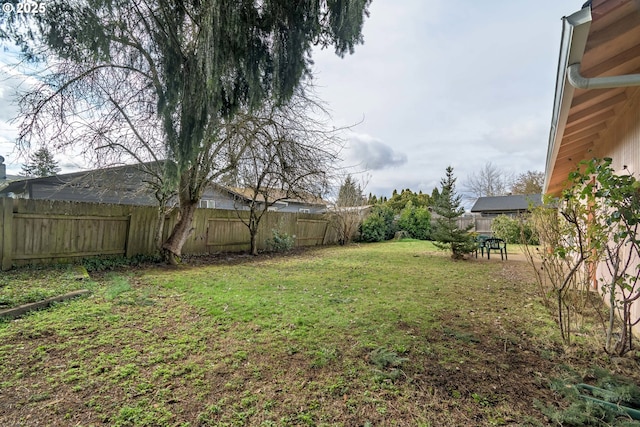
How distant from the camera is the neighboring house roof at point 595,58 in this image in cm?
174

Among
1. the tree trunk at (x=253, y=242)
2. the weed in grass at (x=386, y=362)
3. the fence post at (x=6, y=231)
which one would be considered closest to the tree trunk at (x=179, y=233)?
the tree trunk at (x=253, y=242)

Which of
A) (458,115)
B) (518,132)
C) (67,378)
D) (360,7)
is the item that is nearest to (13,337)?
(67,378)

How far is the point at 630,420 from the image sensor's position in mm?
1739

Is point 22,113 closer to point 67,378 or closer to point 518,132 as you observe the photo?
point 67,378

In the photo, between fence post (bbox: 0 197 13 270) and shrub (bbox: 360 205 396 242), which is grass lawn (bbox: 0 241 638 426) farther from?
shrub (bbox: 360 205 396 242)

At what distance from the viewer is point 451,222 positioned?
988 cm

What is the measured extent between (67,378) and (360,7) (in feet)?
14.0

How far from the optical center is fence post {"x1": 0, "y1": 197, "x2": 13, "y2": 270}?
5266 mm

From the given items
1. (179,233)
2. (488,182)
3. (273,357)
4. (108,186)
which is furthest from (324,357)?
(488,182)

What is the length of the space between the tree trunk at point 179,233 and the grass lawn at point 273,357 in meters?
2.37

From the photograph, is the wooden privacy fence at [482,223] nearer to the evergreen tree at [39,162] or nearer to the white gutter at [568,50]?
the white gutter at [568,50]

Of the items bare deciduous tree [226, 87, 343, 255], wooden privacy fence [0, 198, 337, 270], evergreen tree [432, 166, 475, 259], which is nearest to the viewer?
wooden privacy fence [0, 198, 337, 270]

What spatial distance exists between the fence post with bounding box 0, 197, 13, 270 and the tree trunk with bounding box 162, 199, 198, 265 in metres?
2.75

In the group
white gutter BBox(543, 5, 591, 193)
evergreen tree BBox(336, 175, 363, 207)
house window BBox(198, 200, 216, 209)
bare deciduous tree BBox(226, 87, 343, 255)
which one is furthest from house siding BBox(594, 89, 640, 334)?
house window BBox(198, 200, 216, 209)
